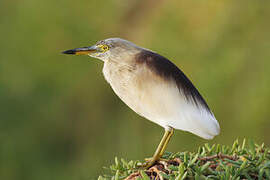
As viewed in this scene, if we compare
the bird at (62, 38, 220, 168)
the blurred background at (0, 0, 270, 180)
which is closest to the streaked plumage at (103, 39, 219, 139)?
the bird at (62, 38, 220, 168)

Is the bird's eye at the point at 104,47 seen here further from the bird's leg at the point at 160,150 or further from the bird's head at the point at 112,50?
the bird's leg at the point at 160,150

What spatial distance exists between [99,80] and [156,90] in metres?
1.66

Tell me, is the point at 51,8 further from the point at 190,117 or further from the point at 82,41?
the point at 190,117

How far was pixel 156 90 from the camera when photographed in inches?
29.9

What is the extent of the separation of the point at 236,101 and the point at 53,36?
3.37 ft

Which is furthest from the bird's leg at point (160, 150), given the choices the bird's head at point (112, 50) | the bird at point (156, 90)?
the bird's head at point (112, 50)

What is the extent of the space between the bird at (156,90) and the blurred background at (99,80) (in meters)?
1.30

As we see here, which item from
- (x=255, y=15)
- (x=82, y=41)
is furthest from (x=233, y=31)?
(x=82, y=41)

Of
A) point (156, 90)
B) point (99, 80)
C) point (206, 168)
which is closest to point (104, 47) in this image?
point (156, 90)

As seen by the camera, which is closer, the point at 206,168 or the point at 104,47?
the point at 206,168

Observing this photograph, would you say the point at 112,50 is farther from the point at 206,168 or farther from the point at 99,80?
the point at 99,80

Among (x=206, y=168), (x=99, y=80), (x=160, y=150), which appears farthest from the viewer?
(x=99, y=80)

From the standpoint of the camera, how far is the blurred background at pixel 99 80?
6.89 feet

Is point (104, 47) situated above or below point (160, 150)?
above
